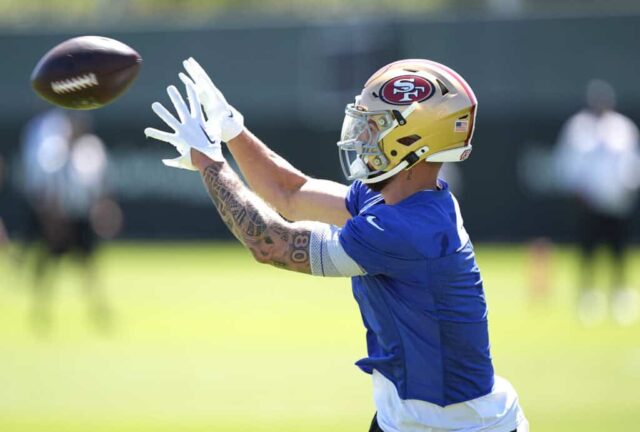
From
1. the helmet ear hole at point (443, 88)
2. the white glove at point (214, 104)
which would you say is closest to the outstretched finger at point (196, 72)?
the white glove at point (214, 104)

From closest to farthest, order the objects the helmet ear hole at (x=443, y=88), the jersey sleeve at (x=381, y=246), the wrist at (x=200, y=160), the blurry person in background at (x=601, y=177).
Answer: the jersey sleeve at (x=381, y=246) < the helmet ear hole at (x=443, y=88) < the wrist at (x=200, y=160) < the blurry person in background at (x=601, y=177)

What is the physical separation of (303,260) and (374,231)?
324 mm

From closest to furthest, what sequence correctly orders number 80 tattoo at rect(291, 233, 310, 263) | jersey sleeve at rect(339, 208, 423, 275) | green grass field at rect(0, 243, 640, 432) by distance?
jersey sleeve at rect(339, 208, 423, 275), number 80 tattoo at rect(291, 233, 310, 263), green grass field at rect(0, 243, 640, 432)

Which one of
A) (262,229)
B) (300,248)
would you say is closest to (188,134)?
(262,229)

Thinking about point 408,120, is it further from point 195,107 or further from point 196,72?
point 196,72

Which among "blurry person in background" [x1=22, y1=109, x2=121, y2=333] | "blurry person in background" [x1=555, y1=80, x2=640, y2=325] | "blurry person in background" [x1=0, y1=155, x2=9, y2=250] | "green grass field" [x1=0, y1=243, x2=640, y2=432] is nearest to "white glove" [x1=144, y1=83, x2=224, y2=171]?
"green grass field" [x1=0, y1=243, x2=640, y2=432]

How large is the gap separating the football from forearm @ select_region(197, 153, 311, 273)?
1076 millimetres

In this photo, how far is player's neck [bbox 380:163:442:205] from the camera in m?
4.82

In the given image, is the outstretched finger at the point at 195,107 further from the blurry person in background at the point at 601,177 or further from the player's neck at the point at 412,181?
the blurry person in background at the point at 601,177

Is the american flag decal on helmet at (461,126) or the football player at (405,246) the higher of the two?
the american flag decal on helmet at (461,126)

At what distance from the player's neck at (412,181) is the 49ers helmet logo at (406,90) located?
0.88ft

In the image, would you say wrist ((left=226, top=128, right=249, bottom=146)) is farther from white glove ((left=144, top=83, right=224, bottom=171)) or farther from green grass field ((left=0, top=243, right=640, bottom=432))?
green grass field ((left=0, top=243, right=640, bottom=432))

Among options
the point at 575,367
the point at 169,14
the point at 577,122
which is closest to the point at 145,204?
the point at 169,14

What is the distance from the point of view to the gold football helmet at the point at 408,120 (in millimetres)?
4730
